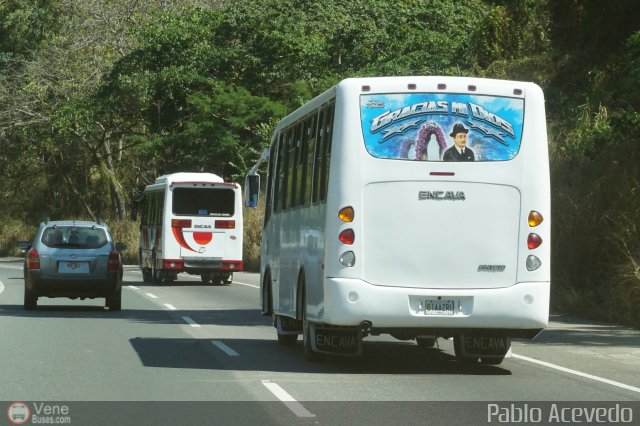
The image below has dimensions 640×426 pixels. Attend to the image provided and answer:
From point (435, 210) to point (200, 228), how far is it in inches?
920

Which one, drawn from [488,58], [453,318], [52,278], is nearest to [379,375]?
[453,318]

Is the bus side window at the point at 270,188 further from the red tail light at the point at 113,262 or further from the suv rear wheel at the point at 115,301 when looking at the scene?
the suv rear wheel at the point at 115,301

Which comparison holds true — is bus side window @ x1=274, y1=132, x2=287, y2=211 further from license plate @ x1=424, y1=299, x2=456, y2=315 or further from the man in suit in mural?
license plate @ x1=424, y1=299, x2=456, y2=315

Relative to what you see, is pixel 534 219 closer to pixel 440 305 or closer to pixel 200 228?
pixel 440 305

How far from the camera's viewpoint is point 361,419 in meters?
10.4

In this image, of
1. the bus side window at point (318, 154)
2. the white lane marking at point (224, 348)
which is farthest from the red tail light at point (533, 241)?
the white lane marking at point (224, 348)

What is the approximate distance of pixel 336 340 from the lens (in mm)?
14453

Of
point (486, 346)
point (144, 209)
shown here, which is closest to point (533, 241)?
point (486, 346)

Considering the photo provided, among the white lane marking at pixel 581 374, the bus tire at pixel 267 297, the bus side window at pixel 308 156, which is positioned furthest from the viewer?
the bus tire at pixel 267 297

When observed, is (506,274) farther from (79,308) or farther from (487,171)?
(79,308)

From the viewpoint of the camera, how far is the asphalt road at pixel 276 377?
10805 mm
